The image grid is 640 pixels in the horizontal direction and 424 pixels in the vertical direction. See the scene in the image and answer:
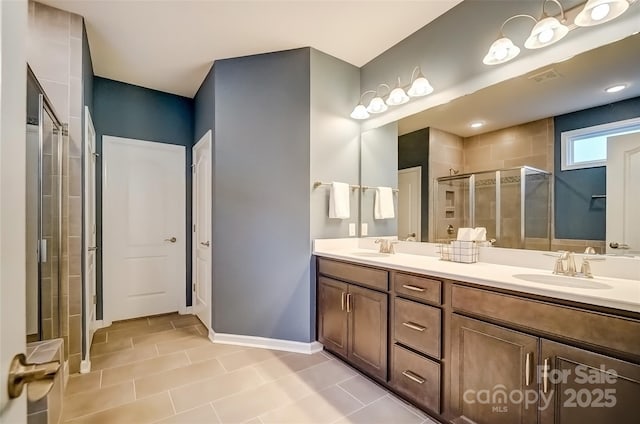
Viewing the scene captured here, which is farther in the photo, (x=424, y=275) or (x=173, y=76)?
(x=173, y=76)

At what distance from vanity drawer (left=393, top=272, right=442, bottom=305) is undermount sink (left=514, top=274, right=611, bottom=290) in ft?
1.32

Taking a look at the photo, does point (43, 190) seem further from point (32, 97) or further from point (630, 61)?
point (630, 61)

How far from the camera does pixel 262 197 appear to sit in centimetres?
271

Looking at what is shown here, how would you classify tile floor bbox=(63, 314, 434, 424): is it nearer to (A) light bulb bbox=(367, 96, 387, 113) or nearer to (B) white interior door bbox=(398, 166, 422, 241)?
(B) white interior door bbox=(398, 166, 422, 241)

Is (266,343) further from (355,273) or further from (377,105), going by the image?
(377,105)

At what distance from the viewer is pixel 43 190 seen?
1.93 m

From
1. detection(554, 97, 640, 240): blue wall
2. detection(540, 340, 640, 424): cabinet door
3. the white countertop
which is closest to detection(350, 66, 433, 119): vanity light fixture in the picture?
detection(554, 97, 640, 240): blue wall

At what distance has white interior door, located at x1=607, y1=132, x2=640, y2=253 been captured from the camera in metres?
1.44

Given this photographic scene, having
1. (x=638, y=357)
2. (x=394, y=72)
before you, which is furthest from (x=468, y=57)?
(x=638, y=357)

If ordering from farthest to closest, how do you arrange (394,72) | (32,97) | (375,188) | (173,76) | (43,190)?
1. (173,76)
2. (375,188)
3. (394,72)
4. (43,190)
5. (32,97)

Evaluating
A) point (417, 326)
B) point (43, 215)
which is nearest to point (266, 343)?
point (417, 326)

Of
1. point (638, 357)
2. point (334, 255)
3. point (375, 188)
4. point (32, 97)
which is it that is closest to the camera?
point (638, 357)

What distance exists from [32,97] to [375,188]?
249cm

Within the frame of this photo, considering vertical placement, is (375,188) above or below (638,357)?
above
